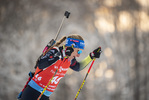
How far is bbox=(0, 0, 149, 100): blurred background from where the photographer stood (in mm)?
2930

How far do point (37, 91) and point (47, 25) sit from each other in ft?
6.18

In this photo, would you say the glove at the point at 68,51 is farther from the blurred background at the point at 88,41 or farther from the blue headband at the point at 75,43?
the blurred background at the point at 88,41

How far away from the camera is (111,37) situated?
3.15 meters

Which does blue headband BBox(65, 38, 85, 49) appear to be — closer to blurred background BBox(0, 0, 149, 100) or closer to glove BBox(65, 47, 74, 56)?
glove BBox(65, 47, 74, 56)

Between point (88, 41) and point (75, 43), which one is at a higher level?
point (88, 41)

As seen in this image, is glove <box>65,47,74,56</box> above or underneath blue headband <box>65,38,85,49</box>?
underneath

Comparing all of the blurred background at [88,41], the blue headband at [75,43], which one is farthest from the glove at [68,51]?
the blurred background at [88,41]

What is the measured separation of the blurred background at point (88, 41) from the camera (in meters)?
2.93

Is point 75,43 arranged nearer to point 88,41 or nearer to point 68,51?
point 68,51

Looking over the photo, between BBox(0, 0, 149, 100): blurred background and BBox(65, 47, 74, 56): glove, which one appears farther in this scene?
BBox(0, 0, 149, 100): blurred background

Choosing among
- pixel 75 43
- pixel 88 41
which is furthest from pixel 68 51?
pixel 88 41

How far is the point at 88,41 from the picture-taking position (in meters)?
3.05

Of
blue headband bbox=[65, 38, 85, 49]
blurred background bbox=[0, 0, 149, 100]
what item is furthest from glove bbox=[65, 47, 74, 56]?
blurred background bbox=[0, 0, 149, 100]

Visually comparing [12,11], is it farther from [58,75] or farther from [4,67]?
[58,75]
